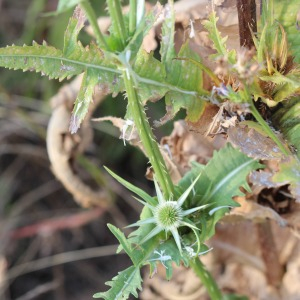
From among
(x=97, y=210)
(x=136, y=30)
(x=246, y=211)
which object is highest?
(x=136, y=30)

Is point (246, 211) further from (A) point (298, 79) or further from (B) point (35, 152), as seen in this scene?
(B) point (35, 152)

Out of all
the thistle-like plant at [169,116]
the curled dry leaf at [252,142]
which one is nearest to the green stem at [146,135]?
the thistle-like plant at [169,116]

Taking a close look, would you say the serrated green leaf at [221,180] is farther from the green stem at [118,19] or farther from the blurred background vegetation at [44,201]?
the blurred background vegetation at [44,201]

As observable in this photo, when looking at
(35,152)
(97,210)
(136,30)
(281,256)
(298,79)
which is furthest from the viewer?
(35,152)

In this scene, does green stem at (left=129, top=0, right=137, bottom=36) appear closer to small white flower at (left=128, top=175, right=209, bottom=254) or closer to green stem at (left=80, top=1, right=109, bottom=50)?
green stem at (left=80, top=1, right=109, bottom=50)

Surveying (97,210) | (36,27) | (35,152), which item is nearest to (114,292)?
(97,210)

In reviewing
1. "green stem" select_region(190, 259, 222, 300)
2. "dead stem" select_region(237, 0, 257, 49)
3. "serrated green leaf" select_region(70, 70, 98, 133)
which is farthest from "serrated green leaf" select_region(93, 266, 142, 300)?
"dead stem" select_region(237, 0, 257, 49)

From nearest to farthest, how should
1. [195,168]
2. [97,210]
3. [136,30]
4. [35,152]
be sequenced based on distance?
[136,30]
[195,168]
[97,210]
[35,152]
